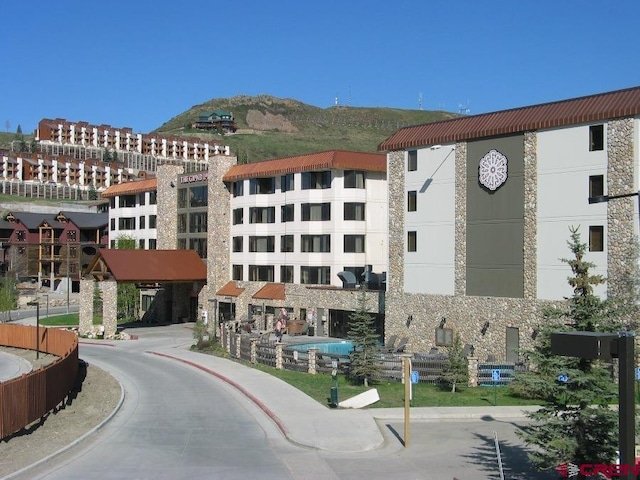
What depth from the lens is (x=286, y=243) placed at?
5925 centimetres

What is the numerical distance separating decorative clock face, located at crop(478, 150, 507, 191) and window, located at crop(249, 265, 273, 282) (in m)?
25.7

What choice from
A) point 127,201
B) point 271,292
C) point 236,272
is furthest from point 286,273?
point 127,201

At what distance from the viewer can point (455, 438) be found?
22.9 m

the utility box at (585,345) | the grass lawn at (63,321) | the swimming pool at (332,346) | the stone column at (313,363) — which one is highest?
the utility box at (585,345)

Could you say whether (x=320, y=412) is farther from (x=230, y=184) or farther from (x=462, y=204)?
(x=230, y=184)

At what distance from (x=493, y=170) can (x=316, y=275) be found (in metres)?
21.6

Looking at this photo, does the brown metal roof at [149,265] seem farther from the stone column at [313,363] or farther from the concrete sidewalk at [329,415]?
the concrete sidewalk at [329,415]

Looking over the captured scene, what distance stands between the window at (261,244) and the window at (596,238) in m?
30.9

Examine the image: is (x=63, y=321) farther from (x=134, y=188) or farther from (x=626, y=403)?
(x=626, y=403)

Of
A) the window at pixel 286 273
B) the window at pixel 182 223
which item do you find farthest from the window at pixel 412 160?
the window at pixel 182 223

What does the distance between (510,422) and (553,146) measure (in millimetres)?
15432

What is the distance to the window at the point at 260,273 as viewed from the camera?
60809 millimetres

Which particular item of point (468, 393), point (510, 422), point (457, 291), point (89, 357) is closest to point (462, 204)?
point (457, 291)

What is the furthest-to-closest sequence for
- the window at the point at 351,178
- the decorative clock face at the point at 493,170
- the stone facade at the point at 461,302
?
the window at the point at 351,178
the decorative clock face at the point at 493,170
the stone facade at the point at 461,302
